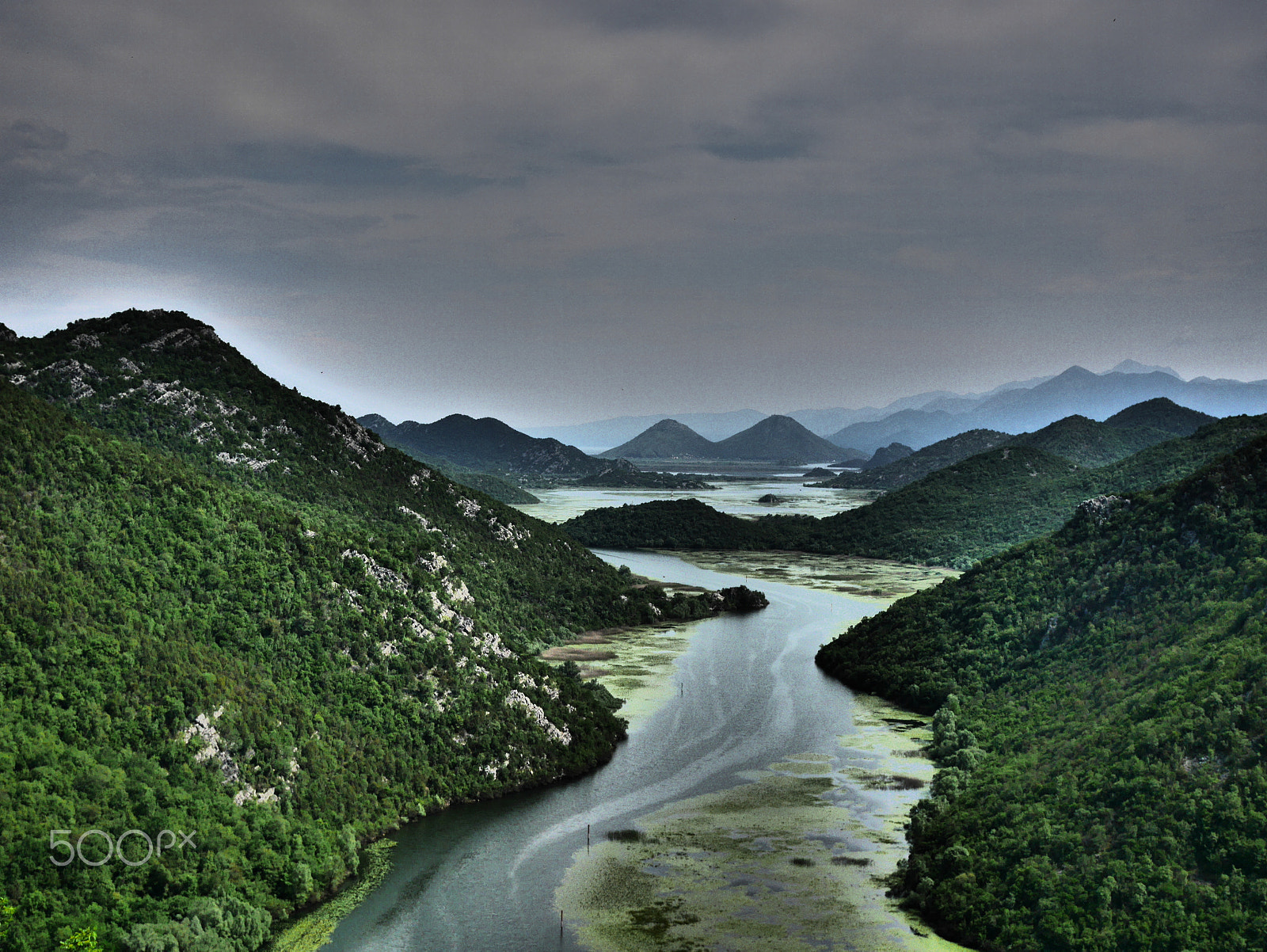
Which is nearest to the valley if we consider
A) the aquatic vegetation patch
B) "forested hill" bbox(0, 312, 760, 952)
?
"forested hill" bbox(0, 312, 760, 952)

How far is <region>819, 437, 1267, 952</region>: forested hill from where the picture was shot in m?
62.3

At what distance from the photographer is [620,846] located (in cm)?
8050

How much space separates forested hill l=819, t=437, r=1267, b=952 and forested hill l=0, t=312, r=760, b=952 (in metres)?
40.3

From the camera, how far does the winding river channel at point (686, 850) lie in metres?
66.4

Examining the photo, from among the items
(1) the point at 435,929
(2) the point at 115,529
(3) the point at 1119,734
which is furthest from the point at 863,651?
(2) the point at 115,529

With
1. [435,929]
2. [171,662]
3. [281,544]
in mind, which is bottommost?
[435,929]

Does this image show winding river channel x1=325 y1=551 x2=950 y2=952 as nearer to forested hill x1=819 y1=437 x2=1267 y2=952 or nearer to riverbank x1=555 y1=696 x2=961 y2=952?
riverbank x1=555 y1=696 x2=961 y2=952

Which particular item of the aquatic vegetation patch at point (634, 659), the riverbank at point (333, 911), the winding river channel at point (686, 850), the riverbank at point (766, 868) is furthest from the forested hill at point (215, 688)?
the riverbank at point (766, 868)

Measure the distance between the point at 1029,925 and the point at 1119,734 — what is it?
70.8 ft

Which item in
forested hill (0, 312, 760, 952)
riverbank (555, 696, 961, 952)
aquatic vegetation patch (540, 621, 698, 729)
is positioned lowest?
riverbank (555, 696, 961, 952)

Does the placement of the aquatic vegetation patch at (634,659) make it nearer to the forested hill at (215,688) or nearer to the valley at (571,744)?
the valley at (571,744)

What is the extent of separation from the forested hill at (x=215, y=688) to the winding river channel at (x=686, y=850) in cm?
528

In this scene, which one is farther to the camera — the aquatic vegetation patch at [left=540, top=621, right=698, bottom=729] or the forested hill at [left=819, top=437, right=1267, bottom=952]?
the aquatic vegetation patch at [left=540, top=621, right=698, bottom=729]

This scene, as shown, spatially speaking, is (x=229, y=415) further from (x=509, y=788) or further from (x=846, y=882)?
(x=846, y=882)
